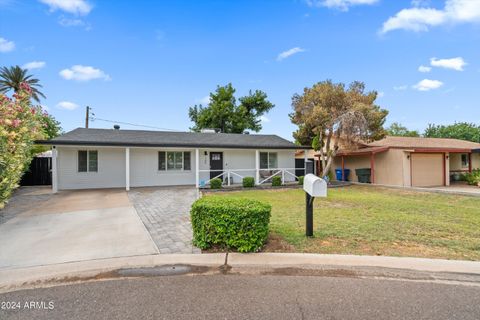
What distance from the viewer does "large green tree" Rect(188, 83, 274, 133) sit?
89.8 feet

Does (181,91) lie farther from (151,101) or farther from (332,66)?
(332,66)

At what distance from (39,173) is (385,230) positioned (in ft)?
60.1

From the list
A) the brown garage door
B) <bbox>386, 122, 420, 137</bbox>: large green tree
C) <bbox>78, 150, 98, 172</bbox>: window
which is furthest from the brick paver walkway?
<bbox>386, 122, 420, 137</bbox>: large green tree

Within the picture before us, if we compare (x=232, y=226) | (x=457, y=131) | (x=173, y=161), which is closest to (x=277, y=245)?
(x=232, y=226)

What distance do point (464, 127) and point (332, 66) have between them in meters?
39.0

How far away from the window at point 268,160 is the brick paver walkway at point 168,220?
24.5ft

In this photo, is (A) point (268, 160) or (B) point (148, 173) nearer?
(B) point (148, 173)

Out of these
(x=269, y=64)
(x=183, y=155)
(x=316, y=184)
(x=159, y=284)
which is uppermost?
(x=269, y=64)

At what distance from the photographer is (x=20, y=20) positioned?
31.6ft

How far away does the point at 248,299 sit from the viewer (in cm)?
271

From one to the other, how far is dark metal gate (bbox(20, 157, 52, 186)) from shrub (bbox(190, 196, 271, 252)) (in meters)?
15.8

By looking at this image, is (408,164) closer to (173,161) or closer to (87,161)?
(173,161)

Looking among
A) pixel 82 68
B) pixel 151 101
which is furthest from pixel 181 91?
pixel 82 68

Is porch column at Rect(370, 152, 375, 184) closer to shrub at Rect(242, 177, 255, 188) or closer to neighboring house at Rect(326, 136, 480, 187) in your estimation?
neighboring house at Rect(326, 136, 480, 187)
